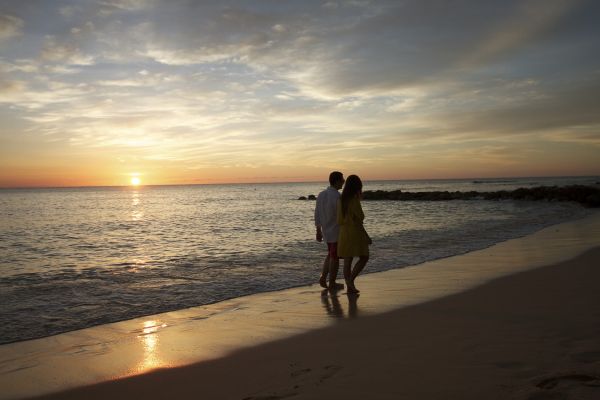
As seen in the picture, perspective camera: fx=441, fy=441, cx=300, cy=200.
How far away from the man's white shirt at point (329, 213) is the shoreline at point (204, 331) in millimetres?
1130

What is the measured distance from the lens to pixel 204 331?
19.1 ft

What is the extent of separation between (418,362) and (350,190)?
159 inches

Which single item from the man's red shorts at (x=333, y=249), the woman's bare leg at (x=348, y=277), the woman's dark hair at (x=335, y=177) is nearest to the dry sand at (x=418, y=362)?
the woman's bare leg at (x=348, y=277)

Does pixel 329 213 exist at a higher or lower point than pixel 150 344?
higher

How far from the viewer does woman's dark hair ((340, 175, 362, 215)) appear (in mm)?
7707

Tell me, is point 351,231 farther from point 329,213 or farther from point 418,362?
point 418,362

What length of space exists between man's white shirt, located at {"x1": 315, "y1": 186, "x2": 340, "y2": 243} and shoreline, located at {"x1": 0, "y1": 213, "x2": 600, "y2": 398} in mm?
1130

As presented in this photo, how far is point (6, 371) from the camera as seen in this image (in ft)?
15.2

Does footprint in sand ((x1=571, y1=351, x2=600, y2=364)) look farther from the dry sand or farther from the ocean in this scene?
the ocean

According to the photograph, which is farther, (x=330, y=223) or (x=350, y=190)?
(x=330, y=223)

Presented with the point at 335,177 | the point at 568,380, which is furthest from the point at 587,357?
the point at 335,177

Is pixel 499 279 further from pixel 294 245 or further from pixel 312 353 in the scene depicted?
pixel 294 245

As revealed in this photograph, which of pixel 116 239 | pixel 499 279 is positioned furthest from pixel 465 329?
Answer: pixel 116 239

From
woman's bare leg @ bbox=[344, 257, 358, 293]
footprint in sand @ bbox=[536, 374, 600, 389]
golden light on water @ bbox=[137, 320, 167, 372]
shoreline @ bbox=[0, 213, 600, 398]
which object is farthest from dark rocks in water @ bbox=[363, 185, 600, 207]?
golden light on water @ bbox=[137, 320, 167, 372]
